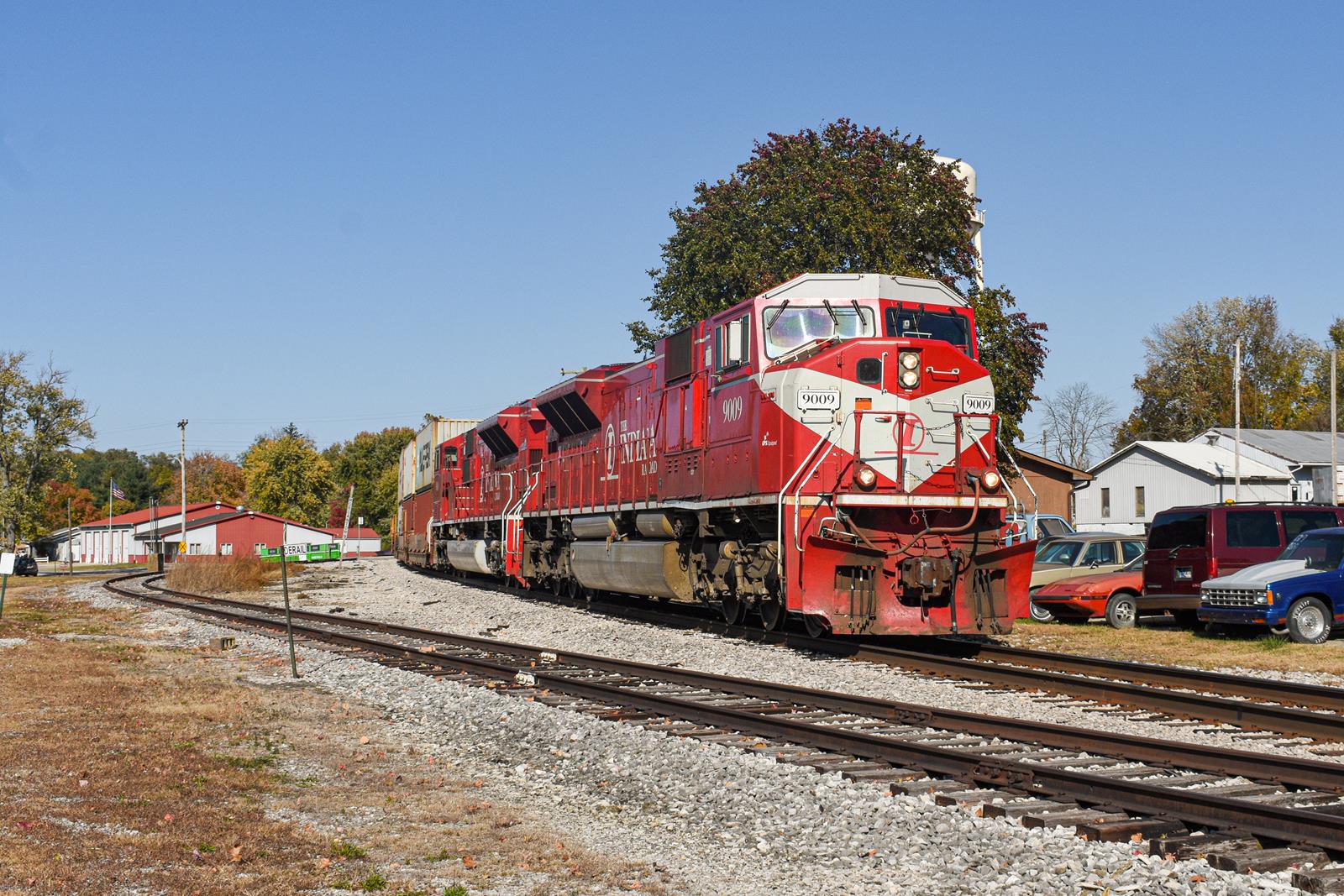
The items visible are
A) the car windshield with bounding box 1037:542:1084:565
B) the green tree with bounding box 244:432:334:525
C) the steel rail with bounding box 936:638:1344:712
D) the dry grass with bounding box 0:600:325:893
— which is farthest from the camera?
the green tree with bounding box 244:432:334:525

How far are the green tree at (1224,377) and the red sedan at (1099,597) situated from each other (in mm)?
61334

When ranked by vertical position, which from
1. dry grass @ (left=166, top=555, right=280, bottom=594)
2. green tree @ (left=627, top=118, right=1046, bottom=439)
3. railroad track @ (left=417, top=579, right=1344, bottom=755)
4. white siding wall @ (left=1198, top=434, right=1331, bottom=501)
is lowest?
dry grass @ (left=166, top=555, right=280, bottom=594)

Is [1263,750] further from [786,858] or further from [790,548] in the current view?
[790,548]

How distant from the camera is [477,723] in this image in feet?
35.5

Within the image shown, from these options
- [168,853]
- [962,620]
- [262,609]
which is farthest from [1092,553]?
[168,853]

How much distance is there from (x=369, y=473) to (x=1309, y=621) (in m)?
115

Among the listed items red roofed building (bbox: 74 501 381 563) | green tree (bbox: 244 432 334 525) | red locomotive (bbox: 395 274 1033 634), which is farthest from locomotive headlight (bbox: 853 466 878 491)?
green tree (bbox: 244 432 334 525)

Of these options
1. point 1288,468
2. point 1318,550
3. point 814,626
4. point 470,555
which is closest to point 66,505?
point 470,555

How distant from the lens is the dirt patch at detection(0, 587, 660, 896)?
5.96m

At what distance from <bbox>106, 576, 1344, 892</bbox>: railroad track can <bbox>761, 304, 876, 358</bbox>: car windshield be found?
180 inches

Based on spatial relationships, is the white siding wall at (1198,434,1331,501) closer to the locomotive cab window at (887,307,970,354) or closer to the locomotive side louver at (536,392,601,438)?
the locomotive side louver at (536,392,601,438)

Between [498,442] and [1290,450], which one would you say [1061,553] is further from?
[1290,450]

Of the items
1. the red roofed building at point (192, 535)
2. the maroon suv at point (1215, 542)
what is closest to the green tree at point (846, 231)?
the maroon suv at point (1215, 542)

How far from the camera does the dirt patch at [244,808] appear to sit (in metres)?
5.96
